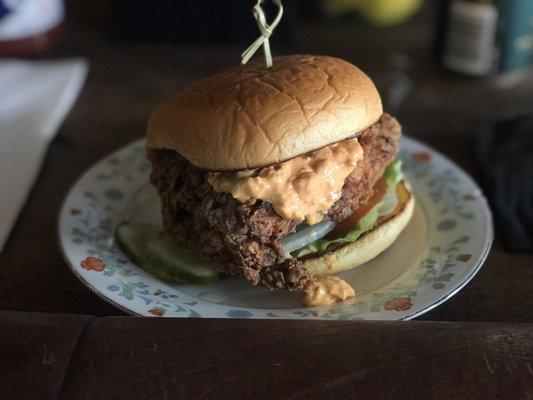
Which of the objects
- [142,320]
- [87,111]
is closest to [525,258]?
[142,320]

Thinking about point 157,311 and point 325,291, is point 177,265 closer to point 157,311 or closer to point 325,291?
point 157,311

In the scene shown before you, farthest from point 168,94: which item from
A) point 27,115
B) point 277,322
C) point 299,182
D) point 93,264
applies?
point 277,322

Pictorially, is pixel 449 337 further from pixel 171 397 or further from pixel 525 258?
pixel 525 258

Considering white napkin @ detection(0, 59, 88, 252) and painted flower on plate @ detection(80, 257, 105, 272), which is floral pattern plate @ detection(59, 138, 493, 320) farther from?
white napkin @ detection(0, 59, 88, 252)

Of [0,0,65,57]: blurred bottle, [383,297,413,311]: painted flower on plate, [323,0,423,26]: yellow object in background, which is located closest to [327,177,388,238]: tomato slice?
[383,297,413,311]: painted flower on plate

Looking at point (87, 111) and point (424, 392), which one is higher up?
point (424, 392)

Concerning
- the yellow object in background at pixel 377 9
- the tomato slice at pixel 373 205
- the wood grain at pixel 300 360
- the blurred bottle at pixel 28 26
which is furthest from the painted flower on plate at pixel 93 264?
the yellow object in background at pixel 377 9
